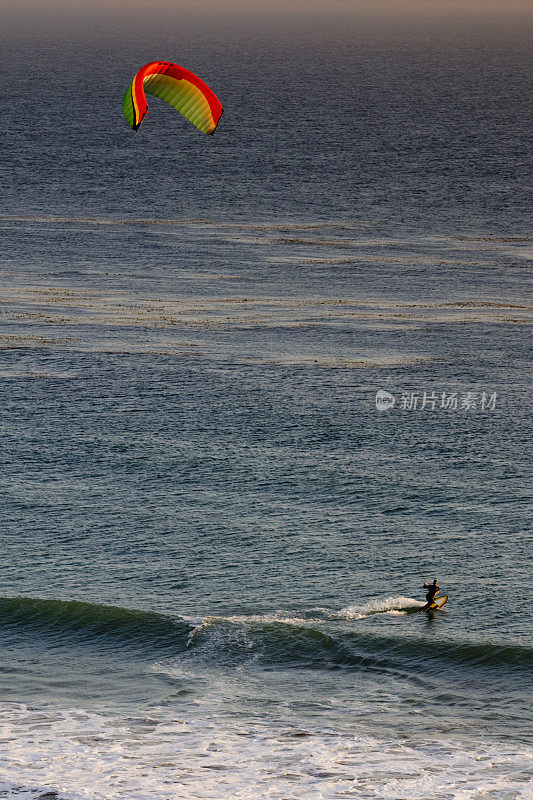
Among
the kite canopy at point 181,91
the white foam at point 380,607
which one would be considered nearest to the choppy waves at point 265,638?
the white foam at point 380,607

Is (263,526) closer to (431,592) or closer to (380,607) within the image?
(380,607)

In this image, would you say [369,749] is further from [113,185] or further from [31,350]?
[113,185]

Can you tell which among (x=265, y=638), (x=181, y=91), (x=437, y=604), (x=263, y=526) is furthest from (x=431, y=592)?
(x=181, y=91)

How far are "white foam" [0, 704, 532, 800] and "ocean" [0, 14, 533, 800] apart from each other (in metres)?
0.10

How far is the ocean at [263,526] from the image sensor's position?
37500mm

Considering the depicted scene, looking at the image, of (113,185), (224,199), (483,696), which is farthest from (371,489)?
(113,185)

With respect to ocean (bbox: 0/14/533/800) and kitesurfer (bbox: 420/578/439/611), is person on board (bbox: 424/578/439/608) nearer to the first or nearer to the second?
kitesurfer (bbox: 420/578/439/611)

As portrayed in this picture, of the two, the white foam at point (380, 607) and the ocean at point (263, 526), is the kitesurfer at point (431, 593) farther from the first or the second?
the ocean at point (263, 526)

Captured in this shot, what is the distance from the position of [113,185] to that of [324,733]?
156360 mm

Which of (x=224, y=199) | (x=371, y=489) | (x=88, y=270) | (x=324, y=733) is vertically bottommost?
(x=324, y=733)

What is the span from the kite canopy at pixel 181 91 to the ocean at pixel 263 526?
72.5 feet

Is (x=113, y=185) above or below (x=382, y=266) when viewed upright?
above

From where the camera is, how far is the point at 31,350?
92562mm

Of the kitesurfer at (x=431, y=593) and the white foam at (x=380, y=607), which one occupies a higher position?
the kitesurfer at (x=431, y=593)
